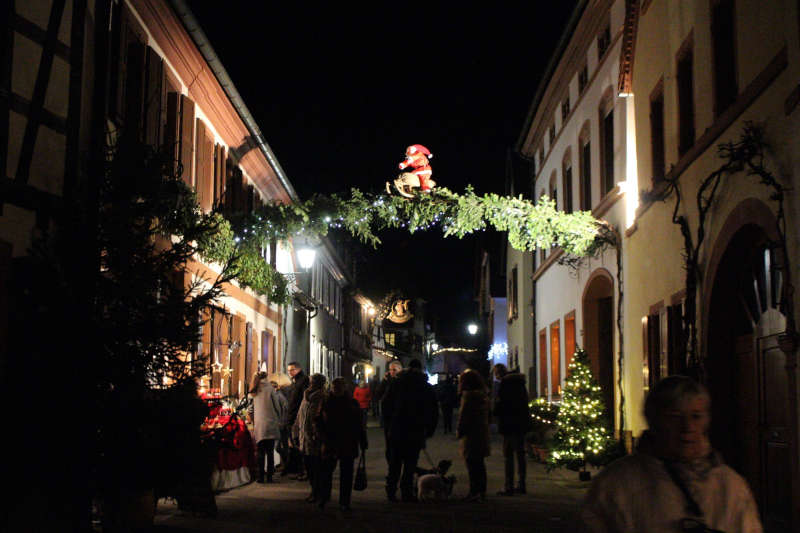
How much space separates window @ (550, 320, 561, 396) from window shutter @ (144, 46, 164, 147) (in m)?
13.7

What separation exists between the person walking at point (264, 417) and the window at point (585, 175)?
28.0 ft

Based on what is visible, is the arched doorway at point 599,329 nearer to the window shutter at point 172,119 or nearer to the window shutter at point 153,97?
the window shutter at point 172,119

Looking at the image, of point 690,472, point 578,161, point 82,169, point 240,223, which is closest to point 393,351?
point 578,161

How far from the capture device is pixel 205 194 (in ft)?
60.4

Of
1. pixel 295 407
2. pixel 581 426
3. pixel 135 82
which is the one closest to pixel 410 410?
pixel 295 407

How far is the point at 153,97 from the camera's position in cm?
1410

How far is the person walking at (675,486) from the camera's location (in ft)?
12.9

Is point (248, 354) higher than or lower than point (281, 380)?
higher

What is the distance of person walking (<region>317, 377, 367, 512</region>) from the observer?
1326cm

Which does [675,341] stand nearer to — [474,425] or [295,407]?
[474,425]

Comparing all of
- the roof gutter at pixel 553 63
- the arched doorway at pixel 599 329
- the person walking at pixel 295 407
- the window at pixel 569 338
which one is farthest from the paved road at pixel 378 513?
the roof gutter at pixel 553 63

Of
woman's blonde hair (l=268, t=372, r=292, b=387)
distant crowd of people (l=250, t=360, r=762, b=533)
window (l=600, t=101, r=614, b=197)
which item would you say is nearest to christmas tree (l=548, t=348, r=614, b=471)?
distant crowd of people (l=250, t=360, r=762, b=533)

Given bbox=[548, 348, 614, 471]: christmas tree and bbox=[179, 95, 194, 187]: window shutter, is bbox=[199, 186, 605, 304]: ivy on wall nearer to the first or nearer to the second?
bbox=[179, 95, 194, 187]: window shutter

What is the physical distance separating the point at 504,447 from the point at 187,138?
7029mm
